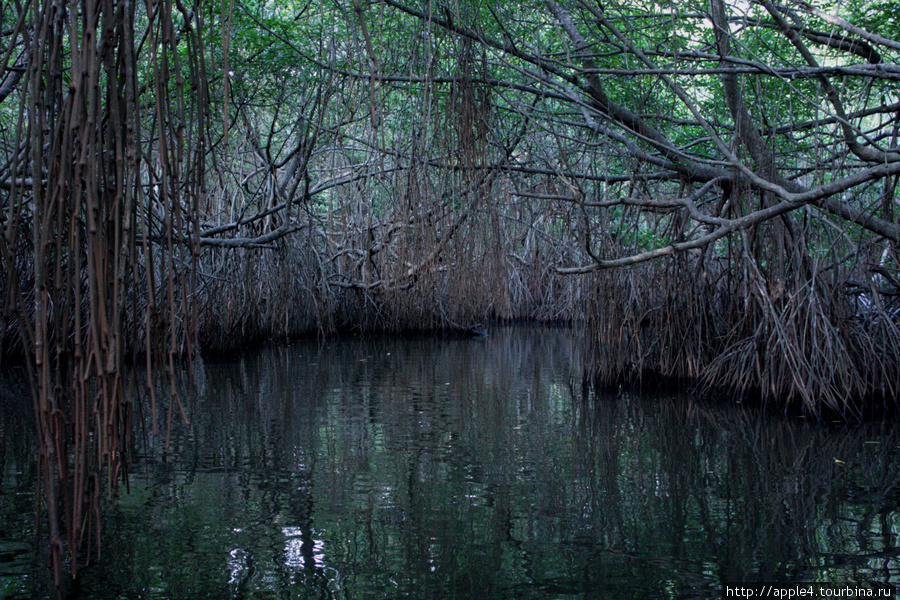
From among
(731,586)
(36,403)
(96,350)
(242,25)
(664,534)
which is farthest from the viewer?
(242,25)

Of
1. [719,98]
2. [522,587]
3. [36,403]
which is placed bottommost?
[522,587]

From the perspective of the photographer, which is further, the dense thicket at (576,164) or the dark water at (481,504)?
the dark water at (481,504)

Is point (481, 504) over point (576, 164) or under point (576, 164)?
under

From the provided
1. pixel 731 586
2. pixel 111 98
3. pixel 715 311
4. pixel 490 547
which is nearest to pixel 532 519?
pixel 490 547

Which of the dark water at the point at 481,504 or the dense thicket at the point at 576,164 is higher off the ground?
the dense thicket at the point at 576,164

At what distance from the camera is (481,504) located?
317cm

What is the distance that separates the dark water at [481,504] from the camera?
2.41 metres

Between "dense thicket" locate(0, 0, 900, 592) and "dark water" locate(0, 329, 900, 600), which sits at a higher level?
"dense thicket" locate(0, 0, 900, 592)

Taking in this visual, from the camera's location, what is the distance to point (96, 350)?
122 centimetres

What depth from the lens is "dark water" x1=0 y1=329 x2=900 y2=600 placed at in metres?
2.41

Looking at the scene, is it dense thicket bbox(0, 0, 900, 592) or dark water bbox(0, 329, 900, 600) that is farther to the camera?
dark water bbox(0, 329, 900, 600)

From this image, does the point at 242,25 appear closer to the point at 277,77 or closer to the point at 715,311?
the point at 277,77

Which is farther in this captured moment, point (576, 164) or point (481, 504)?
point (576, 164)

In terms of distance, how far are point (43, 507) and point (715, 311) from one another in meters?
5.05
